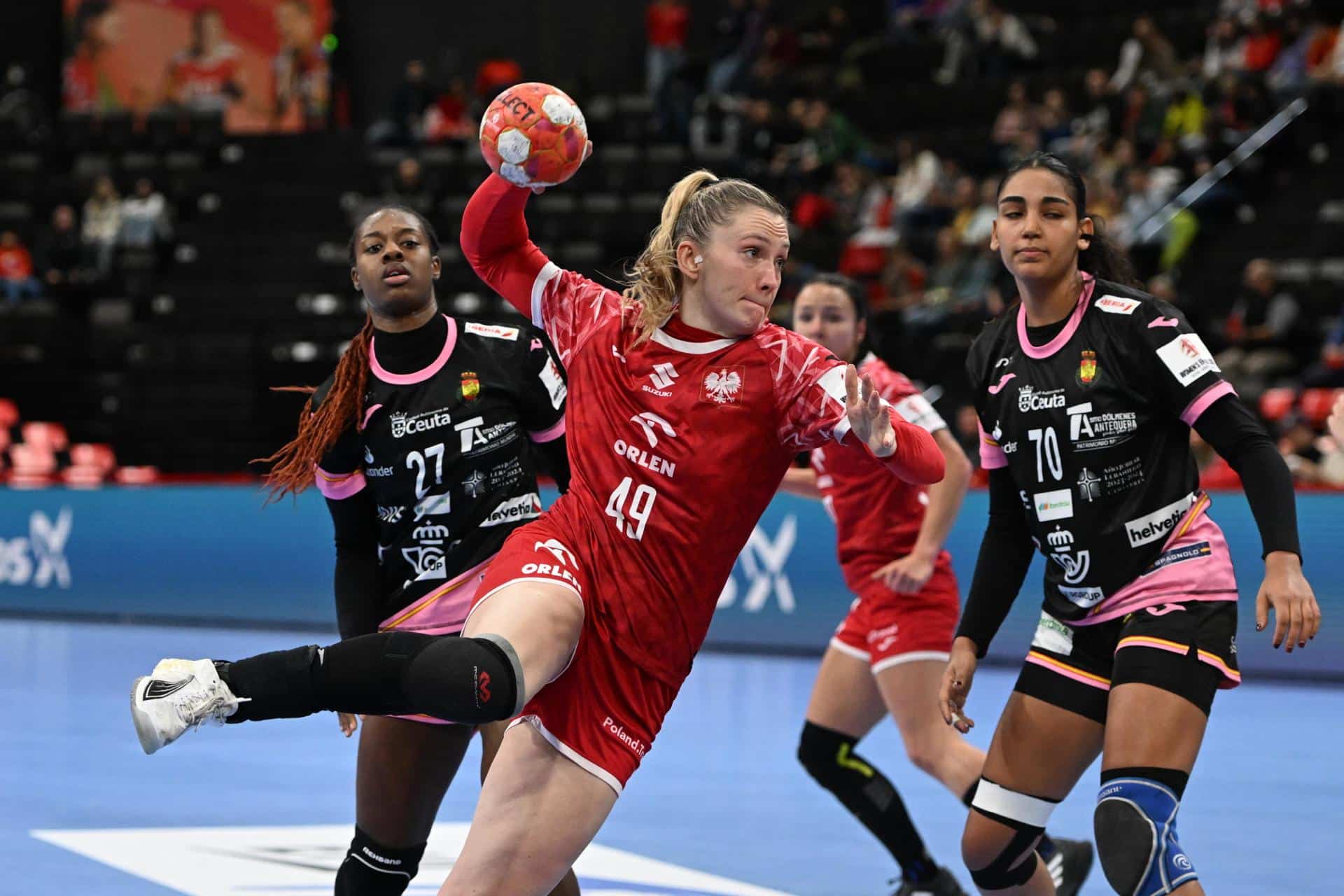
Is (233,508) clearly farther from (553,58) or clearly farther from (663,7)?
(553,58)

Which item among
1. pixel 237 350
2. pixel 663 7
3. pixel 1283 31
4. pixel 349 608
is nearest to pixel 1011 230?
pixel 349 608

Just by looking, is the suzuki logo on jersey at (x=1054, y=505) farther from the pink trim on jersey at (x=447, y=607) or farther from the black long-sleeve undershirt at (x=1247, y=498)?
the pink trim on jersey at (x=447, y=607)

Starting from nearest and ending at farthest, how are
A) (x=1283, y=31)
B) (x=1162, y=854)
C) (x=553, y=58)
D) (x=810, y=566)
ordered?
(x=1162, y=854) → (x=810, y=566) → (x=1283, y=31) → (x=553, y=58)

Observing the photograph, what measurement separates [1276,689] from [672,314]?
7.38 meters

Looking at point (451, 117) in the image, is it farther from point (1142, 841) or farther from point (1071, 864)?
point (1142, 841)

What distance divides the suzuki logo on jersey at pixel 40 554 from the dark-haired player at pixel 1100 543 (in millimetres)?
11214

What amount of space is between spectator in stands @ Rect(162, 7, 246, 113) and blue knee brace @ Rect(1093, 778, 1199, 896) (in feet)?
65.6

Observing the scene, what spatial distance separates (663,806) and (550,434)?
280 centimetres

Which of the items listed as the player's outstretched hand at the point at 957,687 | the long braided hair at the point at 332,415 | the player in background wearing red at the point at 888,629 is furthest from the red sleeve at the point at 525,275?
the player in background wearing red at the point at 888,629

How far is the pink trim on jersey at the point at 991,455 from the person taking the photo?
431 cm

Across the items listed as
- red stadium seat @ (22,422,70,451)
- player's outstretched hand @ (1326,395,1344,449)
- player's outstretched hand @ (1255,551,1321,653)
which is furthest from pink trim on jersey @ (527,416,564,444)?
red stadium seat @ (22,422,70,451)

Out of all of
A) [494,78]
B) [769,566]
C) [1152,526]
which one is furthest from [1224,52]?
[1152,526]

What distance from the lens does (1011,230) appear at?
4168 millimetres

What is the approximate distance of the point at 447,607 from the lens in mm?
4445
